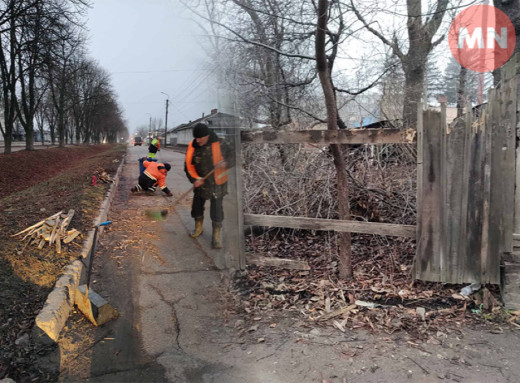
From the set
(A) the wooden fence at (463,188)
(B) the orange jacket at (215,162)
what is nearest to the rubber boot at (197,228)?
(B) the orange jacket at (215,162)

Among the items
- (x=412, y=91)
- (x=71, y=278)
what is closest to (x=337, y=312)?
(x=71, y=278)

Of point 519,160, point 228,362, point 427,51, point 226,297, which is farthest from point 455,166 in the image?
point 427,51

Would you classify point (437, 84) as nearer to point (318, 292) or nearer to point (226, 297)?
point (318, 292)

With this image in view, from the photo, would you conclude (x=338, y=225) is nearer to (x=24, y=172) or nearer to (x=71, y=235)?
(x=71, y=235)

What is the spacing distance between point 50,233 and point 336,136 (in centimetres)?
337

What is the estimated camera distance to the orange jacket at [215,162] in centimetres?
190

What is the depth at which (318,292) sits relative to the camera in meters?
3.62

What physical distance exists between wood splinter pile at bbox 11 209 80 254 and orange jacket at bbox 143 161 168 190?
46.6 inches

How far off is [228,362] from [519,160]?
9.93 ft

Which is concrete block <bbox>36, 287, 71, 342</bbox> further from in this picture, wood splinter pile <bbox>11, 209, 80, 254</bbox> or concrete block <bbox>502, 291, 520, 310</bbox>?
concrete block <bbox>502, 291, 520, 310</bbox>

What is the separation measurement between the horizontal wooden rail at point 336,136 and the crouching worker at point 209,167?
1.56m

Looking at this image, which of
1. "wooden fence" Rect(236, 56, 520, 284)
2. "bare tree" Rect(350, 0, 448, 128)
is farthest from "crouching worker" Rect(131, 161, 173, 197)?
"bare tree" Rect(350, 0, 448, 128)

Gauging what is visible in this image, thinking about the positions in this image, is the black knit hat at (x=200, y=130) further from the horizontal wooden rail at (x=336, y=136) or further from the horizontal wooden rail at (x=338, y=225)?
the horizontal wooden rail at (x=338, y=225)

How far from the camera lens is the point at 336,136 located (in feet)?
11.6
